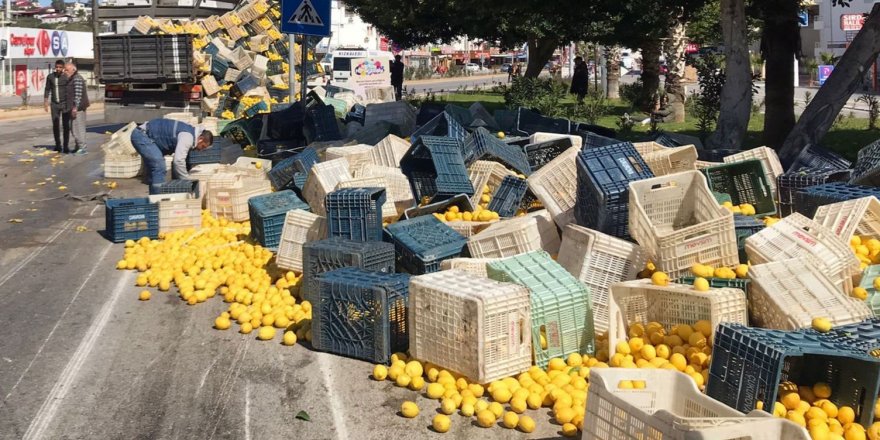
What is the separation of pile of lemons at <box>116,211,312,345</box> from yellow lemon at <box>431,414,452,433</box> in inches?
81.5

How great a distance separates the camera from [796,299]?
633cm

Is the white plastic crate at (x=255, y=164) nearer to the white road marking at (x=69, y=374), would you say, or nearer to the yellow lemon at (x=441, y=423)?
the white road marking at (x=69, y=374)

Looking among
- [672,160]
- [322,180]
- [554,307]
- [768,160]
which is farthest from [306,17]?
[554,307]

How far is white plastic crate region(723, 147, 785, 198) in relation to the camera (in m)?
10.0

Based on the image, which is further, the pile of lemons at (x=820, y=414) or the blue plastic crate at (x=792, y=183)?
the blue plastic crate at (x=792, y=183)

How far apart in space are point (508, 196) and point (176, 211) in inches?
167

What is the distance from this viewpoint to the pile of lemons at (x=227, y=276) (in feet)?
26.6

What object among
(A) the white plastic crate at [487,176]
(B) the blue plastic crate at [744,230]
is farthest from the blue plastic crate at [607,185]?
(A) the white plastic crate at [487,176]

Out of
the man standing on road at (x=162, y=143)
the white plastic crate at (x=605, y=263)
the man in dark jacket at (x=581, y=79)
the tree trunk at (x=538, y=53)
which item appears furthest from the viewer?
the tree trunk at (x=538, y=53)

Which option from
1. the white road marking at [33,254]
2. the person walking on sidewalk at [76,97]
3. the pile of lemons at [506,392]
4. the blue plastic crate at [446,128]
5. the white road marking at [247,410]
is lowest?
the white road marking at [247,410]

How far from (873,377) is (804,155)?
591cm

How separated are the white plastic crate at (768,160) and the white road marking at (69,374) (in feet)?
22.4

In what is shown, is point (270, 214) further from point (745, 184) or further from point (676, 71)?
point (676, 71)

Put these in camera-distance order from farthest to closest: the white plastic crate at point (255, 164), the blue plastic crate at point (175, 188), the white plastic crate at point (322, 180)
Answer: the white plastic crate at point (255, 164) < the blue plastic crate at point (175, 188) < the white plastic crate at point (322, 180)
